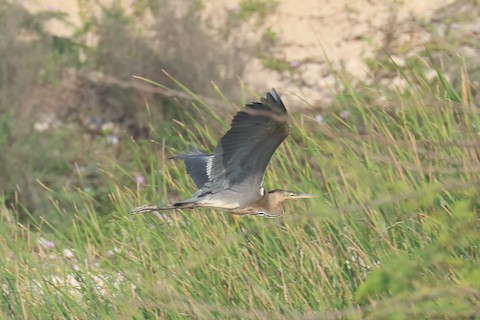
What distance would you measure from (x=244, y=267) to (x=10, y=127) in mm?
2940

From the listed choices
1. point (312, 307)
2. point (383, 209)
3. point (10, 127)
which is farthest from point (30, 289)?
point (10, 127)

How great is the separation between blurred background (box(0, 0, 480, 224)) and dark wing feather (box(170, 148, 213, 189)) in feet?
6.71

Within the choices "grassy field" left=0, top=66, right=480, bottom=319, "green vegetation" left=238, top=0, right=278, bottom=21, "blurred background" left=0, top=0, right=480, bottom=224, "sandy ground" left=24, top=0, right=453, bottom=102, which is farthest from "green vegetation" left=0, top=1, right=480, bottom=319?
"green vegetation" left=238, top=0, right=278, bottom=21

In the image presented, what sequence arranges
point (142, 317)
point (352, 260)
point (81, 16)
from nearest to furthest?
point (142, 317), point (352, 260), point (81, 16)

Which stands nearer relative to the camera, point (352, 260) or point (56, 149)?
point (352, 260)

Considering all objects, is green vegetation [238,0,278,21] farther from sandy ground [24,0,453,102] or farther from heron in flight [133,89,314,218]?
heron in flight [133,89,314,218]

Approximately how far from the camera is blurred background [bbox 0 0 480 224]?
6023 millimetres

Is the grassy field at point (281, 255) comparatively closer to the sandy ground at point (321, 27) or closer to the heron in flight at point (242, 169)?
the heron in flight at point (242, 169)

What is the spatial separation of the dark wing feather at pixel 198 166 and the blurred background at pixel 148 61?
205 cm

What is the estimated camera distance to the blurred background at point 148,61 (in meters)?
6.02

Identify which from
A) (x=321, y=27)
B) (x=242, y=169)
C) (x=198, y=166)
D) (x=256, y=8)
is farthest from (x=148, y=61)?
(x=242, y=169)

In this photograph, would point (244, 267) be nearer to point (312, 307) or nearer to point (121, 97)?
point (312, 307)

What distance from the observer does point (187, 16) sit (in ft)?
21.6

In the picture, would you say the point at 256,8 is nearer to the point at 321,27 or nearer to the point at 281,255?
the point at 321,27
